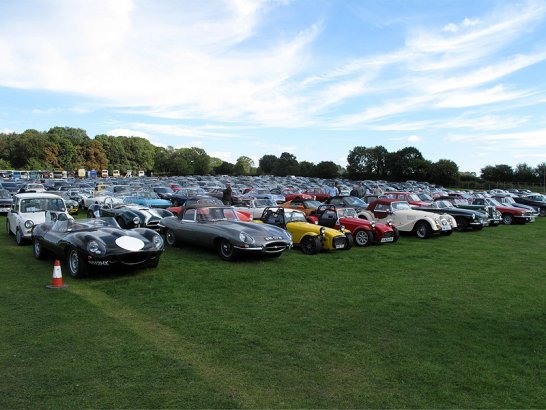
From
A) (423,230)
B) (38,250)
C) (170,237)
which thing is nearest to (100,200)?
(170,237)

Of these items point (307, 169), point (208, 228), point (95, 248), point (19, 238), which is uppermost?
point (307, 169)

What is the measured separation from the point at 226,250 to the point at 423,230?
9.53 meters

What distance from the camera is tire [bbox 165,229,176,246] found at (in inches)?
534

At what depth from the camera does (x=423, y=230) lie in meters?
17.7

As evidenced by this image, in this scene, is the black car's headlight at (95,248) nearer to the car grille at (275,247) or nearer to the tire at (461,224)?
the car grille at (275,247)

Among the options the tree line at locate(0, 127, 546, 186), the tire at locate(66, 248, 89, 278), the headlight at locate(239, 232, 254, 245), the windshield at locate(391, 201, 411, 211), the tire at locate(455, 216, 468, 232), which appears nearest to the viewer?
the tire at locate(66, 248, 89, 278)

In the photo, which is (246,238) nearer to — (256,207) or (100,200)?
(256,207)

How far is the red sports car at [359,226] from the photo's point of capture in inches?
598

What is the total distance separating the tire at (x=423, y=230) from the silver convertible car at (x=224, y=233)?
785 cm

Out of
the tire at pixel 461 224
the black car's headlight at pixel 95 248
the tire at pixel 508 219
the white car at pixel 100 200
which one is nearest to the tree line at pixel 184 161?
the tire at pixel 508 219

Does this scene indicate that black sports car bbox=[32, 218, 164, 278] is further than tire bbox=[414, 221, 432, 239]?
No

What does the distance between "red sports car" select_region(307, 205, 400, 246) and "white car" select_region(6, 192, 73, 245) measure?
29.4 feet

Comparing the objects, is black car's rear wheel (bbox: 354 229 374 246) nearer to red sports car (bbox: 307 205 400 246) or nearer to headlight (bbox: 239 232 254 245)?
red sports car (bbox: 307 205 400 246)

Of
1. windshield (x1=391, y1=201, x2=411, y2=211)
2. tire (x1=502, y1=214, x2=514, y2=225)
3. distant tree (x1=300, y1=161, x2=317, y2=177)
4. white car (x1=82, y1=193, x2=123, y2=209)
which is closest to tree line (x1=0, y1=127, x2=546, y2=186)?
distant tree (x1=300, y1=161, x2=317, y2=177)
